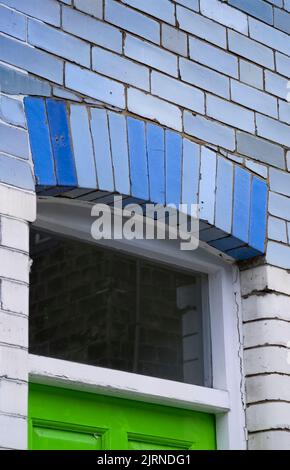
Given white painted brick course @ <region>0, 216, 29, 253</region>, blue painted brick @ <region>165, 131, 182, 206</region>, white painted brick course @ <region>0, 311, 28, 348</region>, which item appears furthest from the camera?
blue painted brick @ <region>165, 131, 182, 206</region>

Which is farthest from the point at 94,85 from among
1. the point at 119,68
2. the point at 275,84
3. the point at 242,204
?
the point at 275,84

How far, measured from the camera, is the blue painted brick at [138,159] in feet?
14.9

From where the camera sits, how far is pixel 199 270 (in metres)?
5.03

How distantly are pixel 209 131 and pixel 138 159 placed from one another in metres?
0.51

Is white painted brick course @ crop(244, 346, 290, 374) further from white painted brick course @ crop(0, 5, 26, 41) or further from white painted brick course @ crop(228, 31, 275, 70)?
white painted brick course @ crop(0, 5, 26, 41)

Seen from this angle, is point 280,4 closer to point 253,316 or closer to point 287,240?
point 287,240

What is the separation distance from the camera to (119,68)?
4.69 m

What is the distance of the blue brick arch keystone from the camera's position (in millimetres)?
4293

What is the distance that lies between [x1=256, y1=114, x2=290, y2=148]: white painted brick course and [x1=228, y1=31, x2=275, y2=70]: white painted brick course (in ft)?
0.91

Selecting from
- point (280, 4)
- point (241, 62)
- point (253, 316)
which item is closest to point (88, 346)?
point (253, 316)

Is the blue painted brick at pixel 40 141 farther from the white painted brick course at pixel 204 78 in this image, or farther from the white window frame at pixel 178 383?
the white painted brick course at pixel 204 78

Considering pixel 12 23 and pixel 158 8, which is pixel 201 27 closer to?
pixel 158 8

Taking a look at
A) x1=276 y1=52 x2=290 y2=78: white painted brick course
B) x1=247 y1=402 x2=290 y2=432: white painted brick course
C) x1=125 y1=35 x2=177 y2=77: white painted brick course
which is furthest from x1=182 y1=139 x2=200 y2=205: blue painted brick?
x1=247 y1=402 x2=290 y2=432: white painted brick course

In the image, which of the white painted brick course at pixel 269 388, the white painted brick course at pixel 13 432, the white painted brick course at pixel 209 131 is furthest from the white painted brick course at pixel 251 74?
the white painted brick course at pixel 13 432
